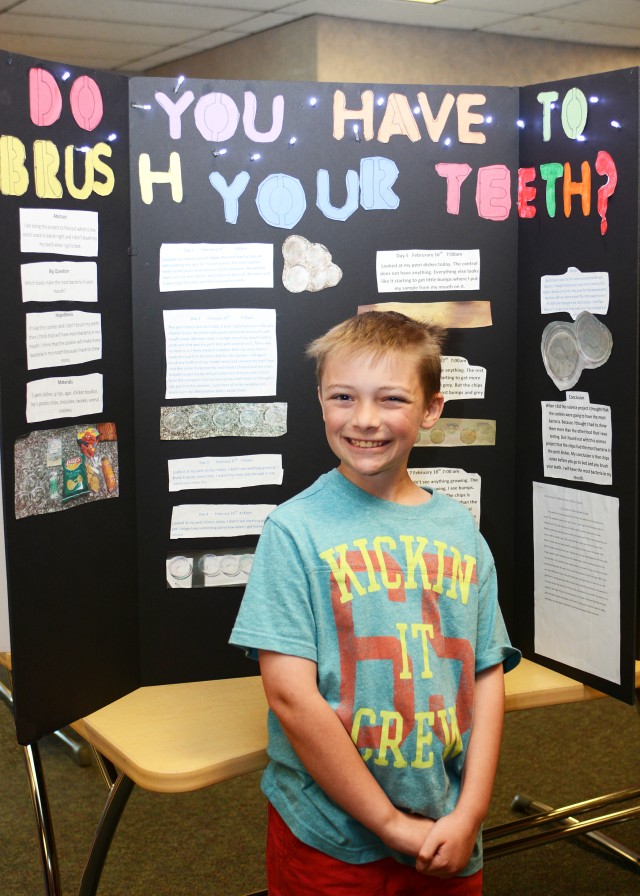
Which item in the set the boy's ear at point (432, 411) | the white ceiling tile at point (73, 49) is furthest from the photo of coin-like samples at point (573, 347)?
the white ceiling tile at point (73, 49)

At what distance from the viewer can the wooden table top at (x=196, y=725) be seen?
1390 millimetres

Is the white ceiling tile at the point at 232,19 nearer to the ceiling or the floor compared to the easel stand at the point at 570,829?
nearer to the ceiling

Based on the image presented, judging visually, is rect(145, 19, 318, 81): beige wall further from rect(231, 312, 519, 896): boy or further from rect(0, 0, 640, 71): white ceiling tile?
rect(231, 312, 519, 896): boy

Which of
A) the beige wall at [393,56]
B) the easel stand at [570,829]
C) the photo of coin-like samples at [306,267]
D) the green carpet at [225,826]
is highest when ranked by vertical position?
the beige wall at [393,56]

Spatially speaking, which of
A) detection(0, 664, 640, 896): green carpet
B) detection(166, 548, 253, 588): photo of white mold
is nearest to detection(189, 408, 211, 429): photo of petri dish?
detection(166, 548, 253, 588): photo of white mold

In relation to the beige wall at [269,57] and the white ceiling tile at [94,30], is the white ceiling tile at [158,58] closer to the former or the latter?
the beige wall at [269,57]

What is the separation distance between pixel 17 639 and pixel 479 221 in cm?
100

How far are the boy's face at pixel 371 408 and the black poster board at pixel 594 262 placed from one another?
42 centimetres

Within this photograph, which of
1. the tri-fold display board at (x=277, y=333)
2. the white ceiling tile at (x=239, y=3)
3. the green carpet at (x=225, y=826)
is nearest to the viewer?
the tri-fold display board at (x=277, y=333)

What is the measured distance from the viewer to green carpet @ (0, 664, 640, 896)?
7.27ft

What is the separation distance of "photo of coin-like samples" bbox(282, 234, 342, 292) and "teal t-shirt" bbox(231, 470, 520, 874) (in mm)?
451

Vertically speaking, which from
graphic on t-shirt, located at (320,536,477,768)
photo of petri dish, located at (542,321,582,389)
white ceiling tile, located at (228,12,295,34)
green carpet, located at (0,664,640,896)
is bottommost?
green carpet, located at (0,664,640,896)

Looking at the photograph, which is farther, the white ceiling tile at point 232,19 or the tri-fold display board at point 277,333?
the white ceiling tile at point 232,19

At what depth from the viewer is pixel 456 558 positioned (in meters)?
1.29
